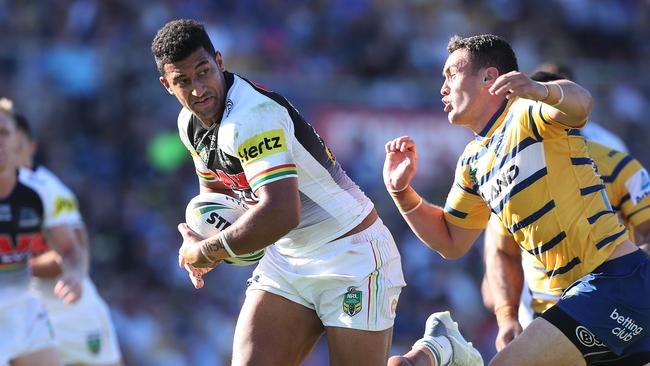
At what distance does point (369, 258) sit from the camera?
5.62m

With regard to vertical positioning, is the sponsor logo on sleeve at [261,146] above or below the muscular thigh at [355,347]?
above

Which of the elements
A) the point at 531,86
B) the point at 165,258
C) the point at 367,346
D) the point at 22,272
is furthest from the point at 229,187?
the point at 165,258

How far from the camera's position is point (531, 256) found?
6422 millimetres

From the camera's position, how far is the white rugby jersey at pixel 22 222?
8.05m

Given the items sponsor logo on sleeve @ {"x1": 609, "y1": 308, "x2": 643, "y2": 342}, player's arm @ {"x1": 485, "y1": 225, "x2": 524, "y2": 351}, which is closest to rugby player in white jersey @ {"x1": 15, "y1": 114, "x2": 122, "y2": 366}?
player's arm @ {"x1": 485, "y1": 225, "x2": 524, "y2": 351}

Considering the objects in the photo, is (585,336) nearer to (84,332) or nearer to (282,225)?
(282,225)

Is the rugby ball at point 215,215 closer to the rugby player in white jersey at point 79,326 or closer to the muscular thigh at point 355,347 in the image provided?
the muscular thigh at point 355,347

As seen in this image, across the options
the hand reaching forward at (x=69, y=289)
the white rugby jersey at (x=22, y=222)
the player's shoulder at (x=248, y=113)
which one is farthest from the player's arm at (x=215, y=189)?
the white rugby jersey at (x=22, y=222)

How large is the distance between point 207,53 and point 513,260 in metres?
2.65

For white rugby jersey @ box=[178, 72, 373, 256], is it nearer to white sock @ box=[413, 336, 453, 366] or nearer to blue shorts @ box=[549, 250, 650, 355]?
white sock @ box=[413, 336, 453, 366]

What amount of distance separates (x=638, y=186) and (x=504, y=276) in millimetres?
1012

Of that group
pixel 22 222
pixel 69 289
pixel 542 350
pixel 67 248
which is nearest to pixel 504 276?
pixel 542 350

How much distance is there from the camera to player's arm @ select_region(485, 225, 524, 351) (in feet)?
22.1

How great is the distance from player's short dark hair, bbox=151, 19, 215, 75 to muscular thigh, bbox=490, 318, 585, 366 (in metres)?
2.09
